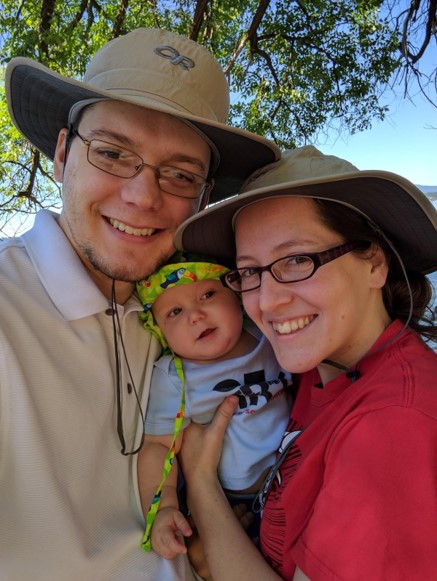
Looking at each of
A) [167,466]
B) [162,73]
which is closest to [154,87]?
[162,73]

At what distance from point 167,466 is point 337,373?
2.73 ft

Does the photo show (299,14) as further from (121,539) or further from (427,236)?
(121,539)

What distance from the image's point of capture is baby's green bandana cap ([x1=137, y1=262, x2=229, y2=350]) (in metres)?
2.23

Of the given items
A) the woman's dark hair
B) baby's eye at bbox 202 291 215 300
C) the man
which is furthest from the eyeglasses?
the woman's dark hair

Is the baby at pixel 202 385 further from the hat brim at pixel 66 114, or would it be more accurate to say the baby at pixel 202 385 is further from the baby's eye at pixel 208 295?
the hat brim at pixel 66 114

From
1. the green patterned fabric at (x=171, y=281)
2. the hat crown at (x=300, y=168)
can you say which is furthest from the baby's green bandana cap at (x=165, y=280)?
the hat crown at (x=300, y=168)

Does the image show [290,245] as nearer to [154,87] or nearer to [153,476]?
[154,87]

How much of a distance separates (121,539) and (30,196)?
621 cm

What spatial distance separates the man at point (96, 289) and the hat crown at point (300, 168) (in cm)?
20

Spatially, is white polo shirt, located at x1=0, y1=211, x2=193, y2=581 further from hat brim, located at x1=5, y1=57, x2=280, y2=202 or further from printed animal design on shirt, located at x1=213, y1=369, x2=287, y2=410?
hat brim, located at x1=5, y1=57, x2=280, y2=202

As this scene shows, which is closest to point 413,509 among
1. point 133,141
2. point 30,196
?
point 133,141

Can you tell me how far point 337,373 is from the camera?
1.80 m

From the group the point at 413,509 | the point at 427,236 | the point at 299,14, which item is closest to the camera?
the point at 413,509

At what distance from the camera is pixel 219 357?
2453 millimetres
